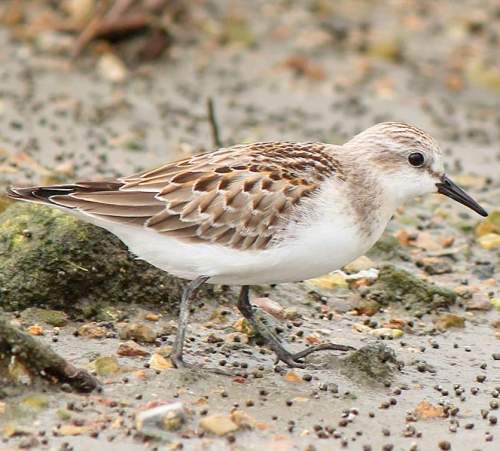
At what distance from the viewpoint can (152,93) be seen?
1388 centimetres

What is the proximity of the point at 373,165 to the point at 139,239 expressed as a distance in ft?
5.33

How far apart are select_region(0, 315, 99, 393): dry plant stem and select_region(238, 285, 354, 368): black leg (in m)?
1.36

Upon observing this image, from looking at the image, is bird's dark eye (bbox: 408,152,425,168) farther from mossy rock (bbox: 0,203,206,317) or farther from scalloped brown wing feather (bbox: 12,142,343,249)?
mossy rock (bbox: 0,203,206,317)

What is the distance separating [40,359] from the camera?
666cm

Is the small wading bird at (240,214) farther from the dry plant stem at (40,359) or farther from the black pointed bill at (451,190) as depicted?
the dry plant stem at (40,359)

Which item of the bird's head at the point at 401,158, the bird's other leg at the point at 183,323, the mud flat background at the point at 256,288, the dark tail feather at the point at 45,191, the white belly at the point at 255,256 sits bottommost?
the mud flat background at the point at 256,288

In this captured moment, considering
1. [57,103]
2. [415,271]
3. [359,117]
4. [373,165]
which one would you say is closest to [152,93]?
[57,103]

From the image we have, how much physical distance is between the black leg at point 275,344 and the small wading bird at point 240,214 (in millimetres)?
10

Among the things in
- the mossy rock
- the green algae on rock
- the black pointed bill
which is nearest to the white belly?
the mossy rock

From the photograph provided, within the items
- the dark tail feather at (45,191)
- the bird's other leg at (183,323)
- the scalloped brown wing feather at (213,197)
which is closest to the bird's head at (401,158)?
the scalloped brown wing feather at (213,197)

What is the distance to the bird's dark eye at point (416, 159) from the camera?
7.91 meters

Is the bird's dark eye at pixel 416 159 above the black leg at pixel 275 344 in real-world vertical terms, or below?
above

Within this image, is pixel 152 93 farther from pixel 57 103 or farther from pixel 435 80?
pixel 435 80

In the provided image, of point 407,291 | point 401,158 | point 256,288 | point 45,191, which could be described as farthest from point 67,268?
point 407,291
